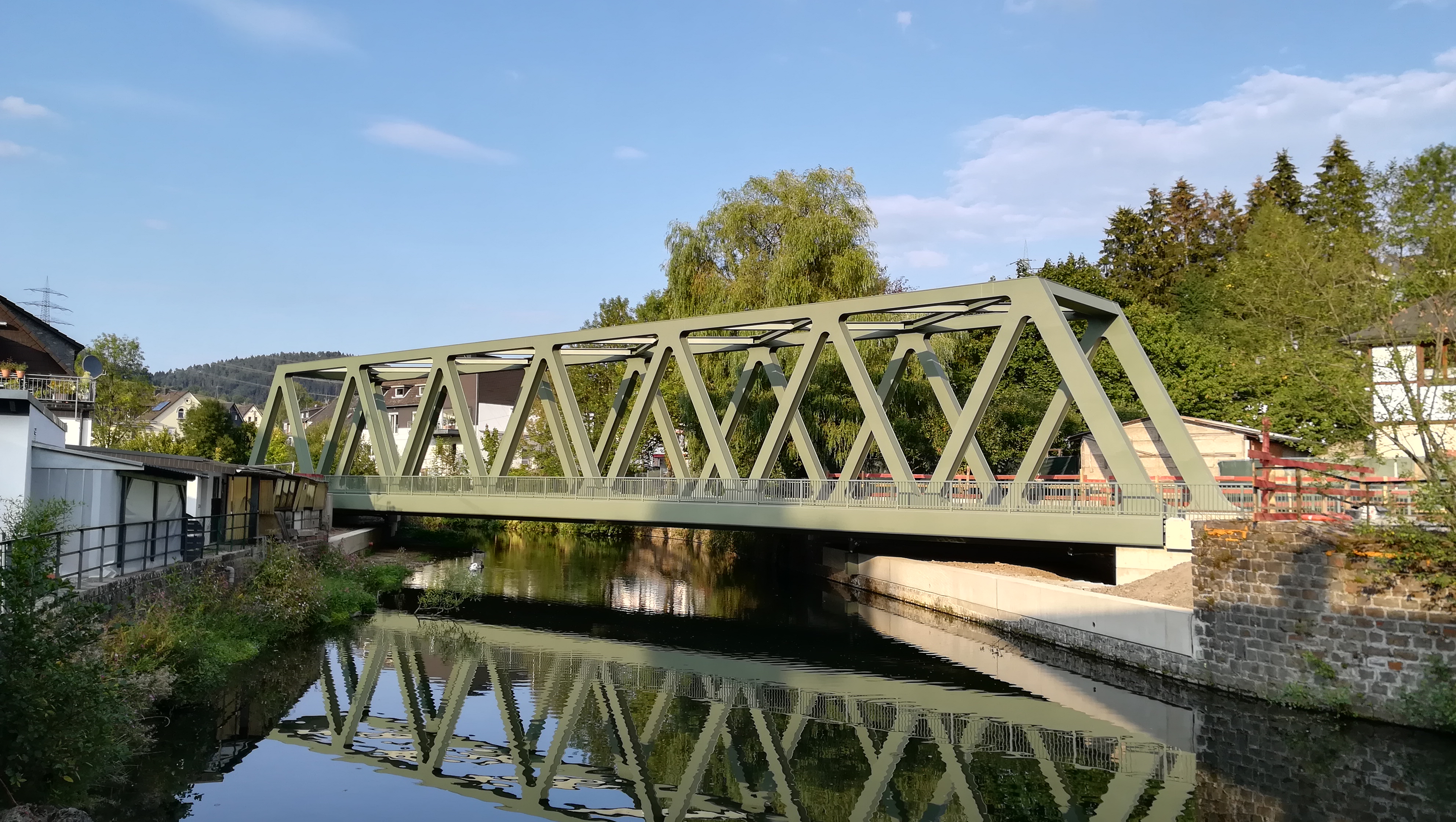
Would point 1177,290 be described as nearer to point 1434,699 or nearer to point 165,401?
point 1434,699

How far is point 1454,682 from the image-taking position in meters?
14.3

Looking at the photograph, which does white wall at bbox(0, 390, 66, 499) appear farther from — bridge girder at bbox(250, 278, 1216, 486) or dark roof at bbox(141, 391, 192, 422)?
dark roof at bbox(141, 391, 192, 422)

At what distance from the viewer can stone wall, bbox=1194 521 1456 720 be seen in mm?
14781

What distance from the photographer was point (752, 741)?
15.6 meters

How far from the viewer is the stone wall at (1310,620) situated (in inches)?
582

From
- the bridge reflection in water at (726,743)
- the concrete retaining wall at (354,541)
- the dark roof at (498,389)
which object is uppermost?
the dark roof at (498,389)

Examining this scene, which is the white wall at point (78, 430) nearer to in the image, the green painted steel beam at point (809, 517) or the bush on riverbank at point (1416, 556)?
the green painted steel beam at point (809, 517)

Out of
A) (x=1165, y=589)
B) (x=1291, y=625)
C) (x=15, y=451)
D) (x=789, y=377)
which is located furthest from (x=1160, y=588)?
(x=15, y=451)

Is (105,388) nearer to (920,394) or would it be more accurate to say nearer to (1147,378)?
(920,394)

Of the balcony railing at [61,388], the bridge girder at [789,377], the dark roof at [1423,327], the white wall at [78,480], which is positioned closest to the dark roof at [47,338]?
the balcony railing at [61,388]

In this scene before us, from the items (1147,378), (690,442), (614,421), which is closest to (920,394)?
(690,442)

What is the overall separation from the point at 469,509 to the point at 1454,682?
24997 millimetres

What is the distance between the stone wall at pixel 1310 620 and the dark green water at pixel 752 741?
20.3 inches

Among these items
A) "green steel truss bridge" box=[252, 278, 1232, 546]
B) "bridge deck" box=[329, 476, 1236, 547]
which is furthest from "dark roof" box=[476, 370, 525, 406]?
"bridge deck" box=[329, 476, 1236, 547]
